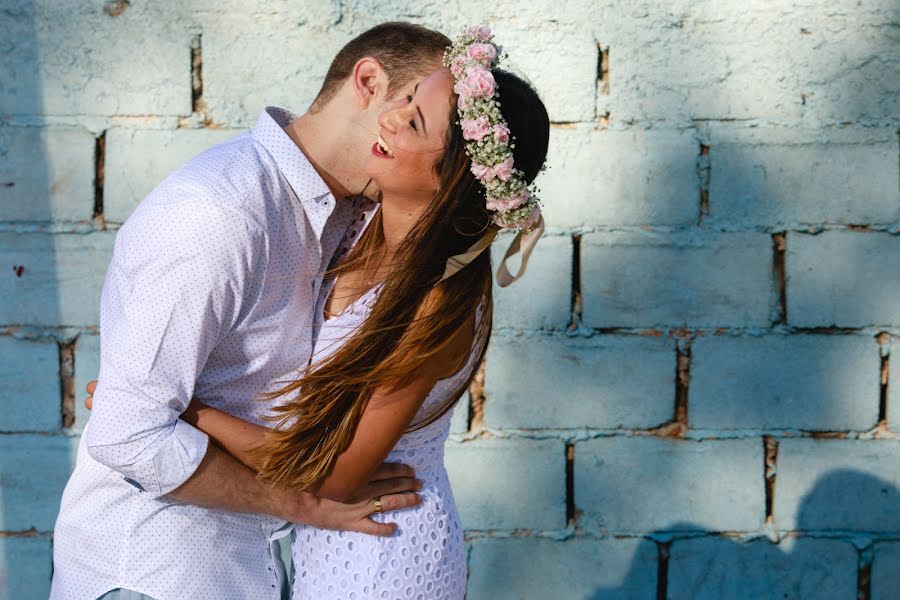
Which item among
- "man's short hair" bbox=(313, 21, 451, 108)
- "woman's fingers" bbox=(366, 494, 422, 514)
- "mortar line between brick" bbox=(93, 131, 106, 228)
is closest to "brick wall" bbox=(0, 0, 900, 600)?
"mortar line between brick" bbox=(93, 131, 106, 228)

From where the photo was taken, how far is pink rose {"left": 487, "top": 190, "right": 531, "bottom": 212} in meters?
1.93

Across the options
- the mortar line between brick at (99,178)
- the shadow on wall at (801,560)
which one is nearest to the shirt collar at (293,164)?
the mortar line between brick at (99,178)

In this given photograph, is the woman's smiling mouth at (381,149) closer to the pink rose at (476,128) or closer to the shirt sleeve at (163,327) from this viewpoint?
the pink rose at (476,128)

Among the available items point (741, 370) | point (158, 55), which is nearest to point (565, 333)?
point (741, 370)

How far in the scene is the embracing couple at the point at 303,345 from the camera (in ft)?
5.70

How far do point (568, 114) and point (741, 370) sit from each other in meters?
0.91

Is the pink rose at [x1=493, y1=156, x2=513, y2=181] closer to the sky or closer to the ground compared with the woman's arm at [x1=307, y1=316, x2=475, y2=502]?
closer to the sky

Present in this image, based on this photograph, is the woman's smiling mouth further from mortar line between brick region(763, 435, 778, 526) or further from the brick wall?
mortar line between brick region(763, 435, 778, 526)

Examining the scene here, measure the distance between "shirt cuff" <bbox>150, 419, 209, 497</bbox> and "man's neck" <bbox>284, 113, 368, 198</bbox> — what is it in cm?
57

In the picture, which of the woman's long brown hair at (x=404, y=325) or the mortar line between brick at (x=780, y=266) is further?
the mortar line between brick at (x=780, y=266)

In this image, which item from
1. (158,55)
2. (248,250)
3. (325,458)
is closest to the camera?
(248,250)

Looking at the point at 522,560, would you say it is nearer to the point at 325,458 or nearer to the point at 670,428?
the point at 670,428

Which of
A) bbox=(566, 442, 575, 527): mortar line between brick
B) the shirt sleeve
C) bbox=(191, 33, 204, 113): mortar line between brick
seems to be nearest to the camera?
the shirt sleeve

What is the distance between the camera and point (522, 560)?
3102 millimetres
